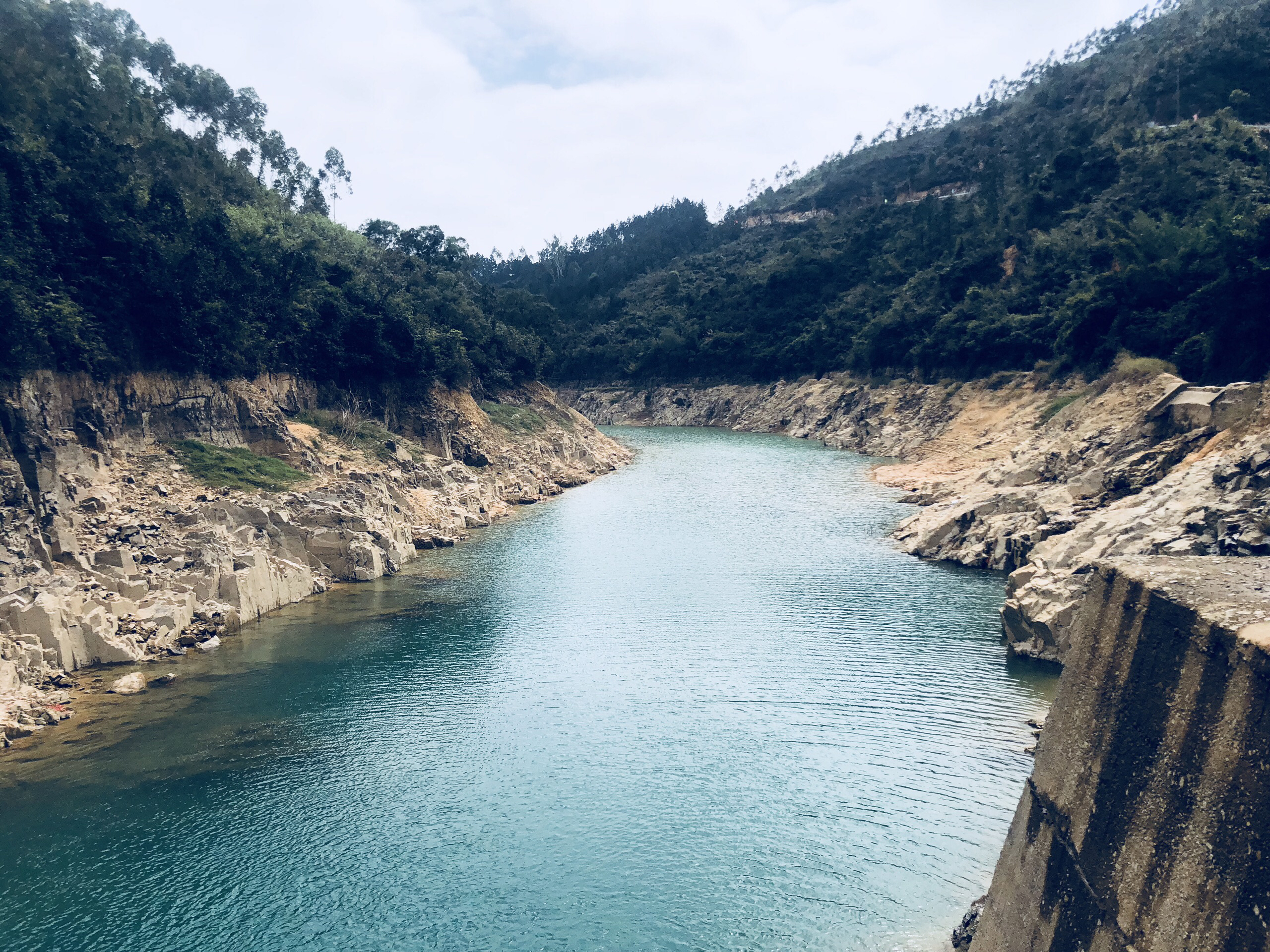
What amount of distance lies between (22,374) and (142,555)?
746 cm

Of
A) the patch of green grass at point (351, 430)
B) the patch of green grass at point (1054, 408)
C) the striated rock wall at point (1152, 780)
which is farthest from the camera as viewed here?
the patch of green grass at point (1054, 408)

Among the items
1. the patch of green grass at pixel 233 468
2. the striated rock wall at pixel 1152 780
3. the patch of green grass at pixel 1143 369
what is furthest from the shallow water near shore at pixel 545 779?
the patch of green grass at pixel 1143 369

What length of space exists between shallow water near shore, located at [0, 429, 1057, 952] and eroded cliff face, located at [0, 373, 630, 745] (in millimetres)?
1656

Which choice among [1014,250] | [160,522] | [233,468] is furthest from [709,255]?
[160,522]

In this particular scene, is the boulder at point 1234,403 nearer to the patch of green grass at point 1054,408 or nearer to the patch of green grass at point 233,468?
the patch of green grass at point 1054,408

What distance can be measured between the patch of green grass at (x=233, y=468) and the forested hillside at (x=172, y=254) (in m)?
3.83

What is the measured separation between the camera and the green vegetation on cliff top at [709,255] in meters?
37.6

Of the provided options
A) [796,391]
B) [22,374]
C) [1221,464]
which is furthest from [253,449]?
[796,391]

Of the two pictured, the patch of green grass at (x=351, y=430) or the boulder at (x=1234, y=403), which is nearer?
the boulder at (x=1234, y=403)

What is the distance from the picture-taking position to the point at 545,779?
66.6 ft

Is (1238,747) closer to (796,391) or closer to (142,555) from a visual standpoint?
(142,555)

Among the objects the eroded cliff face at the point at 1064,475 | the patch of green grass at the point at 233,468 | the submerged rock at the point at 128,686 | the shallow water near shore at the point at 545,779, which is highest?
the eroded cliff face at the point at 1064,475

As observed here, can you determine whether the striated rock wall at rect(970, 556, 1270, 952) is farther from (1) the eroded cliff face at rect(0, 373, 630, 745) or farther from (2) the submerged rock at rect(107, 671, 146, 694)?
(1) the eroded cliff face at rect(0, 373, 630, 745)

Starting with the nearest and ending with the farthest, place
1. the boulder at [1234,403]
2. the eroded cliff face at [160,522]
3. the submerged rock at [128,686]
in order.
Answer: the submerged rock at [128,686]
the eroded cliff face at [160,522]
the boulder at [1234,403]
